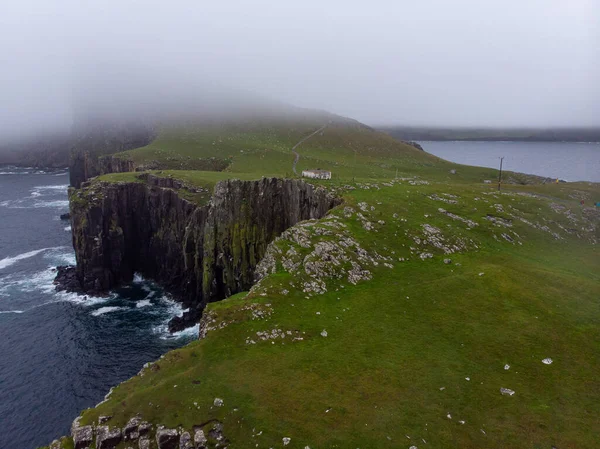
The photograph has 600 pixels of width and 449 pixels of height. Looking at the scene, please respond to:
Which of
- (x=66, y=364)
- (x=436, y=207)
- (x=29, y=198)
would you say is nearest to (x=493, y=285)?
(x=436, y=207)

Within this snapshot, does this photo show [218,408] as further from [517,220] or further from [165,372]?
[517,220]

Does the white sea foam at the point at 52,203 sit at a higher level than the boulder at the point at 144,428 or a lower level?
lower

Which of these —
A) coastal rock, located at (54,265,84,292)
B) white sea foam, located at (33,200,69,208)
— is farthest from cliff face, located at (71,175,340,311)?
white sea foam, located at (33,200,69,208)

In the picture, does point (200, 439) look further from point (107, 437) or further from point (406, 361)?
point (406, 361)

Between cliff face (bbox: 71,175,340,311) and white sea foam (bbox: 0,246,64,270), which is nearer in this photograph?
cliff face (bbox: 71,175,340,311)

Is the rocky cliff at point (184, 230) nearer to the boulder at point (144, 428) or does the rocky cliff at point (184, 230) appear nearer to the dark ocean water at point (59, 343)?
the dark ocean water at point (59, 343)

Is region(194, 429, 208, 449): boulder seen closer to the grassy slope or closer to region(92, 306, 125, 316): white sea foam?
the grassy slope

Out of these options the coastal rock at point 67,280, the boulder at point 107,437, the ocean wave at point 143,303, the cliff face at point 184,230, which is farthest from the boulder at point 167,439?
the coastal rock at point 67,280

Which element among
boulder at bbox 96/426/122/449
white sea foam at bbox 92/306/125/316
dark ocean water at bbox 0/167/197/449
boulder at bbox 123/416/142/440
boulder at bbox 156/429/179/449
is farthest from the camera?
white sea foam at bbox 92/306/125/316
